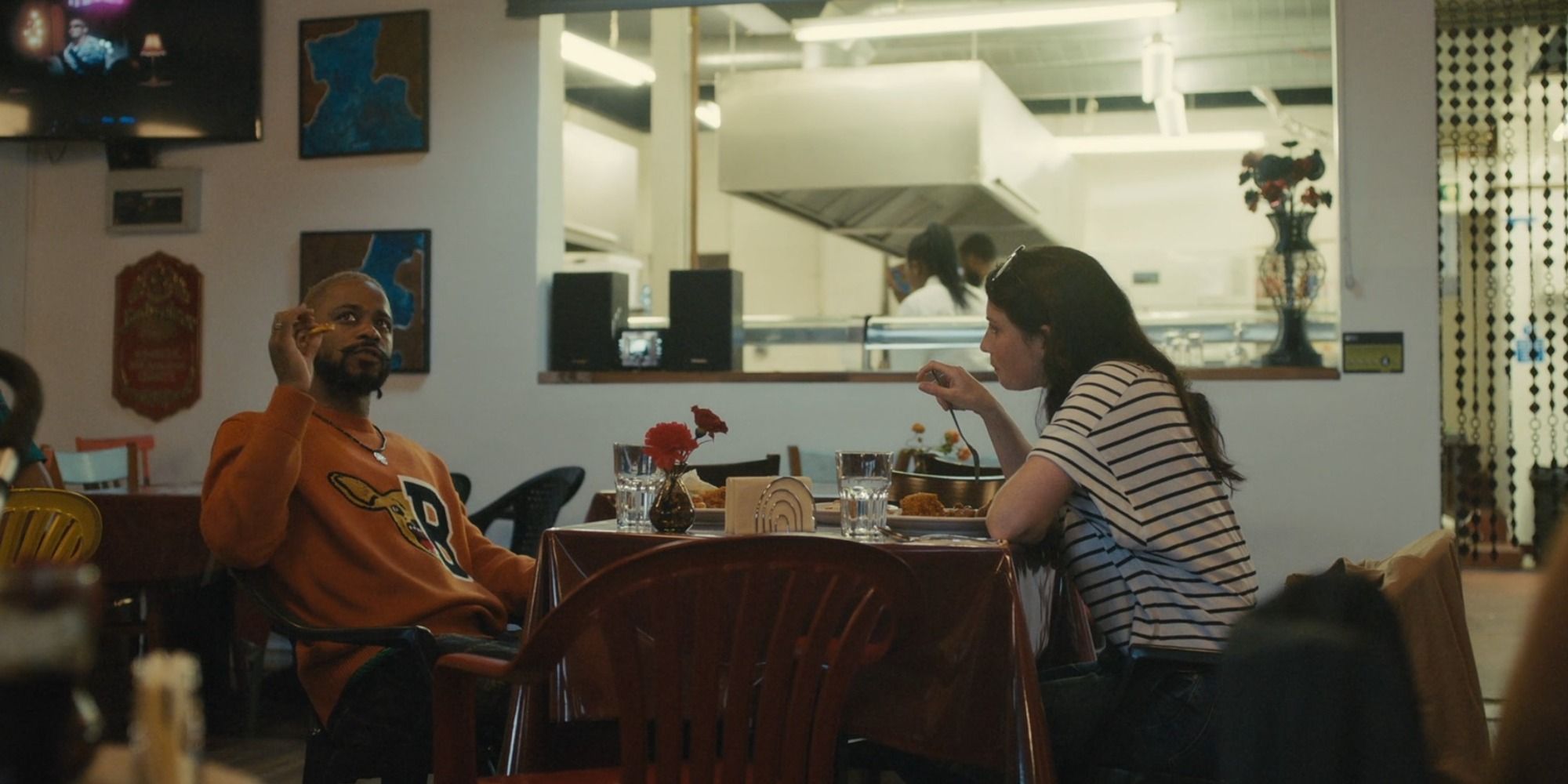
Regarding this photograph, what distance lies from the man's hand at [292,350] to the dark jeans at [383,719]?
0.51 m

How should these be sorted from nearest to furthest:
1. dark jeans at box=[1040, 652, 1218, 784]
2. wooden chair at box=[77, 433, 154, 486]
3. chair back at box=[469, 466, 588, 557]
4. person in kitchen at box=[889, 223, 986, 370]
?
dark jeans at box=[1040, 652, 1218, 784], chair back at box=[469, 466, 588, 557], wooden chair at box=[77, 433, 154, 486], person in kitchen at box=[889, 223, 986, 370]

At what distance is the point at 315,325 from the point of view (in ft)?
8.55

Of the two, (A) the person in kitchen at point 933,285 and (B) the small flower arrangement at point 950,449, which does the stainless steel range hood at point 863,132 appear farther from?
(B) the small flower arrangement at point 950,449

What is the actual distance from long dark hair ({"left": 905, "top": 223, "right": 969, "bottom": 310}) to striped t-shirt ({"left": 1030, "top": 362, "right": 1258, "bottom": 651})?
3660 mm

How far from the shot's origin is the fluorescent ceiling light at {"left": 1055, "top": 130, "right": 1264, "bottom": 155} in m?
8.14

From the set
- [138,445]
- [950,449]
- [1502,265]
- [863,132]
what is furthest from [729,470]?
[1502,265]

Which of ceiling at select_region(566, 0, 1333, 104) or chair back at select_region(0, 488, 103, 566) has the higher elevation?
ceiling at select_region(566, 0, 1333, 104)

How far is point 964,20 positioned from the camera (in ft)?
19.3

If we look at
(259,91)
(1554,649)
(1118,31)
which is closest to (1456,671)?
(1554,649)

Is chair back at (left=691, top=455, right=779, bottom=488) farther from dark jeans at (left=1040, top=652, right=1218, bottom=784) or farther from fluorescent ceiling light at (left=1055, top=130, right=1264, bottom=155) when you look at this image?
fluorescent ceiling light at (left=1055, top=130, right=1264, bottom=155)

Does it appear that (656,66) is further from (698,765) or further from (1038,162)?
(698,765)

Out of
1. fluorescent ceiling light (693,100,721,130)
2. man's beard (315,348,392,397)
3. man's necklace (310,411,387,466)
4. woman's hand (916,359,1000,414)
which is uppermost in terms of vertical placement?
fluorescent ceiling light (693,100,721,130)

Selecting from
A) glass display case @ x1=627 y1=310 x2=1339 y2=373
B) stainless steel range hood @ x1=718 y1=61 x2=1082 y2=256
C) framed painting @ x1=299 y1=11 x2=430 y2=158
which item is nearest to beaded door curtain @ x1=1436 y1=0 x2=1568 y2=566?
glass display case @ x1=627 y1=310 x2=1339 y2=373

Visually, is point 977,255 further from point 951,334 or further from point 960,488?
point 960,488
